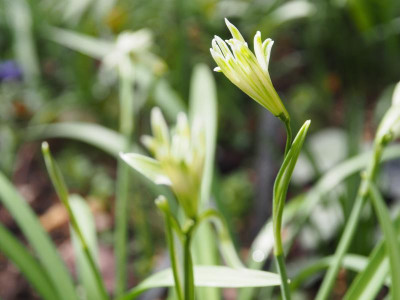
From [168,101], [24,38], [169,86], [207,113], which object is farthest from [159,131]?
[24,38]

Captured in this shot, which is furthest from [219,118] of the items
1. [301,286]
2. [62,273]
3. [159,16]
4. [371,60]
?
[62,273]

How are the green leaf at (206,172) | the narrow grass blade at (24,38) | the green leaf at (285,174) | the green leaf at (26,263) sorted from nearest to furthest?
the green leaf at (285,174) → the green leaf at (26,263) → the green leaf at (206,172) → the narrow grass blade at (24,38)

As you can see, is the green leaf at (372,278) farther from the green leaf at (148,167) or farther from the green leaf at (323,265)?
the green leaf at (148,167)

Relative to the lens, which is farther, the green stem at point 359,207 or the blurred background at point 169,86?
the blurred background at point 169,86

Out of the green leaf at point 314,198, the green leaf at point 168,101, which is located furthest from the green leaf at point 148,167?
the green leaf at point 168,101

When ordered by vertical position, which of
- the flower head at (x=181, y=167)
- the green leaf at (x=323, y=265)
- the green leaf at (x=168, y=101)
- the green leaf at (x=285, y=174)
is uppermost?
the green leaf at (x=168, y=101)

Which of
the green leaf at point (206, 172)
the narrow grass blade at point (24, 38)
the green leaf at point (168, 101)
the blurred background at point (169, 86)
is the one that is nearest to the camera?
the green leaf at point (206, 172)

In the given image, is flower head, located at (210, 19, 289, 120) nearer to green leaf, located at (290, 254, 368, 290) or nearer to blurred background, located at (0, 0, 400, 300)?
green leaf, located at (290, 254, 368, 290)

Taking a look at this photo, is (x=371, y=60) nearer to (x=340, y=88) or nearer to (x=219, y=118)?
(x=340, y=88)
